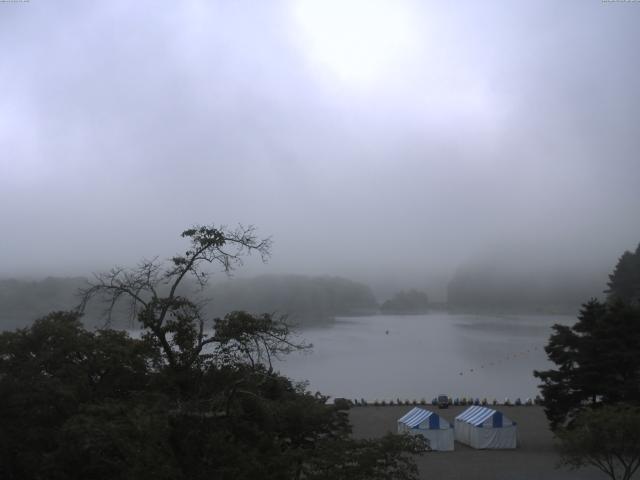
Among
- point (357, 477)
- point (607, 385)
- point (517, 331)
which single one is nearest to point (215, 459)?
point (357, 477)

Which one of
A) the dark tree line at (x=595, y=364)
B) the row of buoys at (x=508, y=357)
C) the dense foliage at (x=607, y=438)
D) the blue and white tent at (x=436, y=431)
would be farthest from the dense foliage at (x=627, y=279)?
the dense foliage at (x=607, y=438)

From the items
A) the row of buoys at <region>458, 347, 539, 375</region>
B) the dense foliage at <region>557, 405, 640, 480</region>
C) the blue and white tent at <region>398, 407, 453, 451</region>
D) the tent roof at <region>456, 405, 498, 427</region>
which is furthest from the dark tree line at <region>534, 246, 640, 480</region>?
the row of buoys at <region>458, 347, 539, 375</region>

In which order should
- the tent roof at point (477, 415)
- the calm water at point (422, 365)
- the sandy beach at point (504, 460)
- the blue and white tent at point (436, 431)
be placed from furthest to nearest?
the calm water at point (422, 365), the tent roof at point (477, 415), the blue and white tent at point (436, 431), the sandy beach at point (504, 460)

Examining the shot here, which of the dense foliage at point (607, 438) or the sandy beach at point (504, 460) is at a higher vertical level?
the dense foliage at point (607, 438)

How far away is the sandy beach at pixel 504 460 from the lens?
17.6 metres

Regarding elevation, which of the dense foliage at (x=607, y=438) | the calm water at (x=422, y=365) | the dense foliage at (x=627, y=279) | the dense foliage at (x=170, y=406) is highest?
the dense foliage at (x=627, y=279)

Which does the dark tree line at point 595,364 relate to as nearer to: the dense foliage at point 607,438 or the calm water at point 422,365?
the dense foliage at point 607,438

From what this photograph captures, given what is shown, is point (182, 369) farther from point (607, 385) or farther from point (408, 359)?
point (408, 359)

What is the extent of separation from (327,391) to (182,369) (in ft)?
116

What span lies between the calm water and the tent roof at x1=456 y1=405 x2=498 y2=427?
10.3 metres

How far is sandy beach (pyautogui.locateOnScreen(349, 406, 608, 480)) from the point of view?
17.6 meters

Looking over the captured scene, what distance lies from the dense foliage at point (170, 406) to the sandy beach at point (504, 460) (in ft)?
31.1

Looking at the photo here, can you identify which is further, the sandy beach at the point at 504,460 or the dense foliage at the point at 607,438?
the sandy beach at the point at 504,460

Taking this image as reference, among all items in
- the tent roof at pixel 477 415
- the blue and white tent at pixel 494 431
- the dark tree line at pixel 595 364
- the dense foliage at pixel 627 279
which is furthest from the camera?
the dense foliage at pixel 627 279
